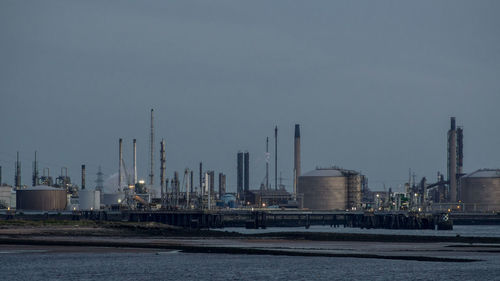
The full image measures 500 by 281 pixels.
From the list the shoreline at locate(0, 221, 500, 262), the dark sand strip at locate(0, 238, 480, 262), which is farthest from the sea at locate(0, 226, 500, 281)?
the shoreline at locate(0, 221, 500, 262)

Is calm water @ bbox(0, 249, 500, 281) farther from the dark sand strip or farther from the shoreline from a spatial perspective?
the shoreline

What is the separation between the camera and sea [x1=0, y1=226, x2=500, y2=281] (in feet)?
224

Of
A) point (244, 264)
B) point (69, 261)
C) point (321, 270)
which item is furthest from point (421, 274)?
point (69, 261)

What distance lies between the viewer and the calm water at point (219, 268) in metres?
68.1

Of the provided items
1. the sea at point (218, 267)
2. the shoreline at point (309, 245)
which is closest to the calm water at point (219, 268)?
the sea at point (218, 267)

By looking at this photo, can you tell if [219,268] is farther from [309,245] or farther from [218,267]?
[309,245]

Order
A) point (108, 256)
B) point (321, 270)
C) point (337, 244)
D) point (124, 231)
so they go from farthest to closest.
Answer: point (124, 231) → point (337, 244) → point (108, 256) → point (321, 270)

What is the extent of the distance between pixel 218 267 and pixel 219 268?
82 centimetres

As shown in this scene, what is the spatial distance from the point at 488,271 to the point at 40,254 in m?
40.2

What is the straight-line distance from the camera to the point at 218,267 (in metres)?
75.8

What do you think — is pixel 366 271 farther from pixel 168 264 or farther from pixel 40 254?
pixel 40 254

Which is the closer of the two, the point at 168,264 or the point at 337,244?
the point at 168,264

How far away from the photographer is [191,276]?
6850 cm

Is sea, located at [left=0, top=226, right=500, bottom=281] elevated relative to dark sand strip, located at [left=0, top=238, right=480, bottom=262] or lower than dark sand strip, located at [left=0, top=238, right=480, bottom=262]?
lower
